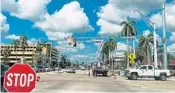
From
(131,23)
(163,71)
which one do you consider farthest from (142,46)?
(163,71)

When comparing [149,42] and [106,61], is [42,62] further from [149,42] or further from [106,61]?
[149,42]

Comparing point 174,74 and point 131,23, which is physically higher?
point 131,23

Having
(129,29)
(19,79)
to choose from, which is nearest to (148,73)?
(19,79)

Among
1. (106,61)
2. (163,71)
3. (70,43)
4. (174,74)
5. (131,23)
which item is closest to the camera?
(163,71)

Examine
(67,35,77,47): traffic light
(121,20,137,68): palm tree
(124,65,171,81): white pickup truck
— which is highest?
(121,20,137,68): palm tree

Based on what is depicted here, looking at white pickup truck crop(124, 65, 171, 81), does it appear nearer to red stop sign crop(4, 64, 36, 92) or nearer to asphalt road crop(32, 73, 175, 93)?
asphalt road crop(32, 73, 175, 93)

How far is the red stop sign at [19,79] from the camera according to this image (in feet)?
27.4

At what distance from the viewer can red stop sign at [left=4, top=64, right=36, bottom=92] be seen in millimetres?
8359

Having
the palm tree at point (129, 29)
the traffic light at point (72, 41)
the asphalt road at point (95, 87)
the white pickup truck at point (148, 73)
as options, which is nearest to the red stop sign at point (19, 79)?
the asphalt road at point (95, 87)

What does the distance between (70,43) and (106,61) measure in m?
102

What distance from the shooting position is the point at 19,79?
8.39 metres

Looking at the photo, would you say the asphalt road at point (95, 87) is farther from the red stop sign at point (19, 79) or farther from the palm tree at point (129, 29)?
the palm tree at point (129, 29)

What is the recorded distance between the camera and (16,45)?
465ft

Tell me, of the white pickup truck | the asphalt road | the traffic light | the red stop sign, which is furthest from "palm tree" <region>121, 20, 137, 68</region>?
the red stop sign
